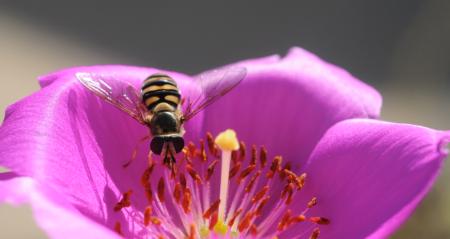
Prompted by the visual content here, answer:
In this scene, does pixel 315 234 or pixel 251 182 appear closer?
pixel 315 234

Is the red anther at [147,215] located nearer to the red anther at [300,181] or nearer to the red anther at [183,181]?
the red anther at [183,181]

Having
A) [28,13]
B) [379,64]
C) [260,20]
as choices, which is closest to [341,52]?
[379,64]

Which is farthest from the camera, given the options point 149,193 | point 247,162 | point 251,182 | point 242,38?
point 242,38

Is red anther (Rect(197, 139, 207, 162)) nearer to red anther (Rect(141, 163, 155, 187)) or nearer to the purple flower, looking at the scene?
the purple flower

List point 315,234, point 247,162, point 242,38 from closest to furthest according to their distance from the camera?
point 315,234
point 247,162
point 242,38

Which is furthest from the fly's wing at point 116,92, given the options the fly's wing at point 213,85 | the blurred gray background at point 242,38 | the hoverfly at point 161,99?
the blurred gray background at point 242,38

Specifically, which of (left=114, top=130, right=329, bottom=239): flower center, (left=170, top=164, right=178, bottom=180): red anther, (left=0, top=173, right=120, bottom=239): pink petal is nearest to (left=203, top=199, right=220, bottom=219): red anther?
(left=114, top=130, right=329, bottom=239): flower center

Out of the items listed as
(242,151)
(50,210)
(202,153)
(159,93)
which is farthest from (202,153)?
(50,210)

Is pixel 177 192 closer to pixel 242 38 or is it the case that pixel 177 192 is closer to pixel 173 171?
pixel 173 171
